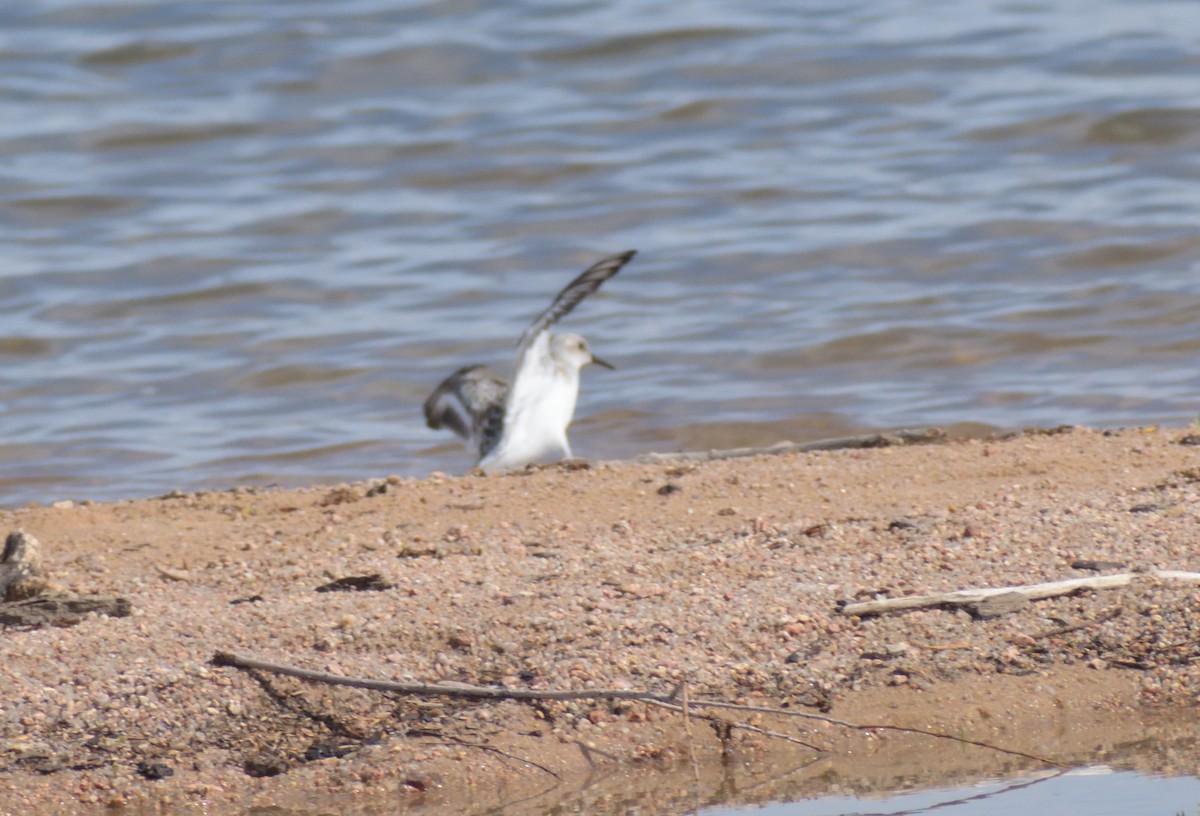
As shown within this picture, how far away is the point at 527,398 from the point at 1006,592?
3.94 metres

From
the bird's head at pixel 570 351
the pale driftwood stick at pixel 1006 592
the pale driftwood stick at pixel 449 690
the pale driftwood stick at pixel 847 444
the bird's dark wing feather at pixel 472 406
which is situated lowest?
the bird's dark wing feather at pixel 472 406

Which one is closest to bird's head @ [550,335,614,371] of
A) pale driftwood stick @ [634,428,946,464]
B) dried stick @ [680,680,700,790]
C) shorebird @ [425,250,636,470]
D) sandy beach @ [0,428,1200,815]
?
shorebird @ [425,250,636,470]

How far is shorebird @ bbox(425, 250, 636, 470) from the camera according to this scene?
7.60 meters

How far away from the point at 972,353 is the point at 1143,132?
14.9 feet

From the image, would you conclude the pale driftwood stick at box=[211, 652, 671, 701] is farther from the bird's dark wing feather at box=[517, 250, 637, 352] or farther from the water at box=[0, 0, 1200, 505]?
the bird's dark wing feather at box=[517, 250, 637, 352]

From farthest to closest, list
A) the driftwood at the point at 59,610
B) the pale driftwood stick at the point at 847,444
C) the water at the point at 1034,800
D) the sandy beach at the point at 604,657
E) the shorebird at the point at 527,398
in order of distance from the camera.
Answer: the shorebird at the point at 527,398
the pale driftwood stick at the point at 847,444
the driftwood at the point at 59,610
the sandy beach at the point at 604,657
the water at the point at 1034,800

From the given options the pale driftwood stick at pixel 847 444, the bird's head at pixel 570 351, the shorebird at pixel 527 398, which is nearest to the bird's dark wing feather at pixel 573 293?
the shorebird at pixel 527 398

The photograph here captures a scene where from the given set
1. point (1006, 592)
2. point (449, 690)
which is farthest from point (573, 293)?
point (449, 690)

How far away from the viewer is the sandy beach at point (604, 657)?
3.55m

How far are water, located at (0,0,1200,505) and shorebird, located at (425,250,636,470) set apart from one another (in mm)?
316

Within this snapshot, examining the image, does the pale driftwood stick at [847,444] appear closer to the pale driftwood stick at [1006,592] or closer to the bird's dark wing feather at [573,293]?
the bird's dark wing feather at [573,293]

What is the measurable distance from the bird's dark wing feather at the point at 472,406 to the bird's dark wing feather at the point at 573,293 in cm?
26

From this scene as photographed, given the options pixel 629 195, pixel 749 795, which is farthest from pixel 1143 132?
pixel 749 795

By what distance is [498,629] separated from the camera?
4.01m
